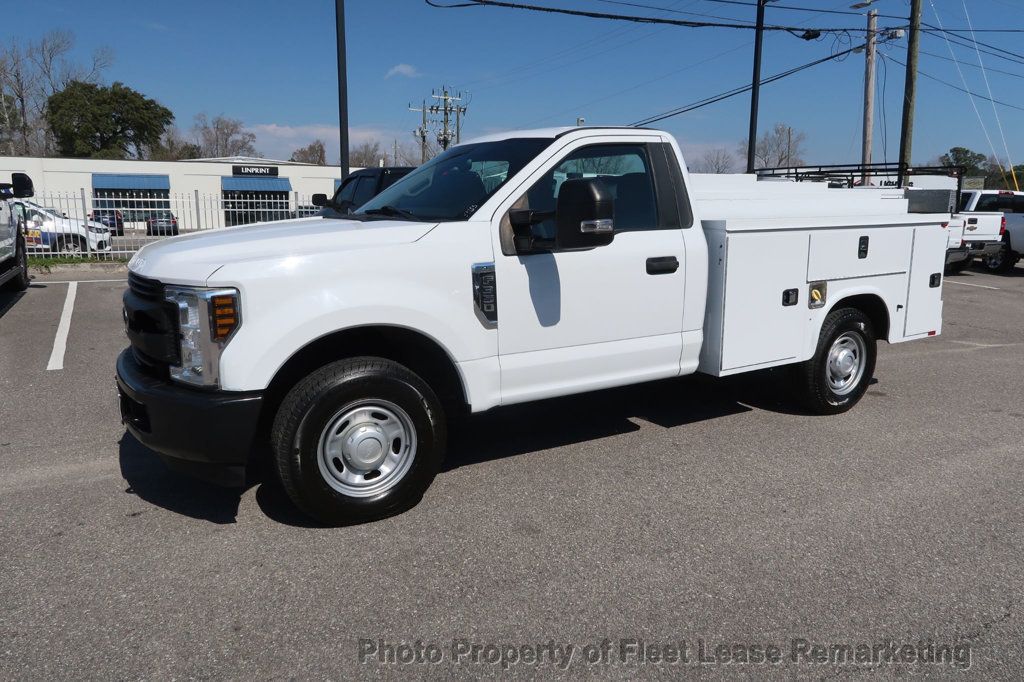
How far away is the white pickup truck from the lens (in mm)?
3625

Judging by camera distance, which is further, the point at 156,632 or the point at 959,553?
the point at 959,553

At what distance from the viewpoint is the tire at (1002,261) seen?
18156mm

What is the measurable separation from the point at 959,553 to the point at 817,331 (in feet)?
7.20

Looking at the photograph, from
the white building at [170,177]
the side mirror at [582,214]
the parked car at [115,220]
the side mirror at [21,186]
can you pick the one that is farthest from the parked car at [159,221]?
the white building at [170,177]

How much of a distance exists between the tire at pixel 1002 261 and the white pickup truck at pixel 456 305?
1526cm

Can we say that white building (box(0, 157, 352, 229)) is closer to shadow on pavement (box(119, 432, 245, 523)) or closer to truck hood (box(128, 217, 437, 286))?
shadow on pavement (box(119, 432, 245, 523))

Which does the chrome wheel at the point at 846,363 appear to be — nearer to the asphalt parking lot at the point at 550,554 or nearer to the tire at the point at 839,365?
the tire at the point at 839,365

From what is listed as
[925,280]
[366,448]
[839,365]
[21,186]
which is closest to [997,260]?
[925,280]

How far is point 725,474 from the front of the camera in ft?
15.5

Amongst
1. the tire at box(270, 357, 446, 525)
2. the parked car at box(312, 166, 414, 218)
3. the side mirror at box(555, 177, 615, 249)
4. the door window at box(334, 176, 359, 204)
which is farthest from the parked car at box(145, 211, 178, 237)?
the side mirror at box(555, 177, 615, 249)

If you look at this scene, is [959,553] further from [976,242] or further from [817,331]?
[976,242]

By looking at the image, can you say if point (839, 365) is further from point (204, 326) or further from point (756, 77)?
point (756, 77)

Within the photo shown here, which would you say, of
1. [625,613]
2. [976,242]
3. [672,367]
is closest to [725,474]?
[672,367]

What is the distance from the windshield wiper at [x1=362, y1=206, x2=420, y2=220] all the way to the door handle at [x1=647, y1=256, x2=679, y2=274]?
141 centimetres
